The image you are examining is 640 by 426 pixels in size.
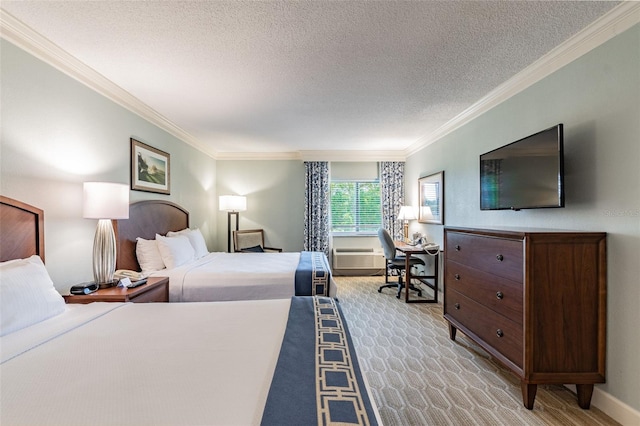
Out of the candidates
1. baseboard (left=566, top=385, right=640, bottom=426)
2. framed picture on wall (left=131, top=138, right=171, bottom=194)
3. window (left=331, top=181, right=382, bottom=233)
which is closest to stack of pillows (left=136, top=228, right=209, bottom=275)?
framed picture on wall (left=131, top=138, right=171, bottom=194)

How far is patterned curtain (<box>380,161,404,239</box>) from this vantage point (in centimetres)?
561

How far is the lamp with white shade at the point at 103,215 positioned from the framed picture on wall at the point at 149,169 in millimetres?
919

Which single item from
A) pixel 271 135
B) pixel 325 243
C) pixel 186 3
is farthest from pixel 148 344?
pixel 325 243

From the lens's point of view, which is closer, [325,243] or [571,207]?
[571,207]

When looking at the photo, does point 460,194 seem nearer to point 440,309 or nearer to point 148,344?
point 440,309

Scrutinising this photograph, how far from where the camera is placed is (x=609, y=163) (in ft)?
5.89

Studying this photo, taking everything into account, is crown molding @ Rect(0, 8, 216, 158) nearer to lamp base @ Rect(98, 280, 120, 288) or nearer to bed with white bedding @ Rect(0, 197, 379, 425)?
bed with white bedding @ Rect(0, 197, 379, 425)

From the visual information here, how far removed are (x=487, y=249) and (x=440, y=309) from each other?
1877 millimetres

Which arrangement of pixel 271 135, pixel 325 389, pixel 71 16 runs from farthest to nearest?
1. pixel 271 135
2. pixel 71 16
3. pixel 325 389

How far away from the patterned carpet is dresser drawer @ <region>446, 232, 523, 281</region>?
84 centimetres

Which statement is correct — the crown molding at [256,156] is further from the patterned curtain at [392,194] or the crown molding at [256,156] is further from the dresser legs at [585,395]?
the dresser legs at [585,395]

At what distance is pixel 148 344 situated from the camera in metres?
1.31

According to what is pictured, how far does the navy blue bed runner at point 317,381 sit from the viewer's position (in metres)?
0.85

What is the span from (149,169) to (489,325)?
149 inches
